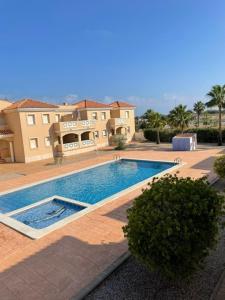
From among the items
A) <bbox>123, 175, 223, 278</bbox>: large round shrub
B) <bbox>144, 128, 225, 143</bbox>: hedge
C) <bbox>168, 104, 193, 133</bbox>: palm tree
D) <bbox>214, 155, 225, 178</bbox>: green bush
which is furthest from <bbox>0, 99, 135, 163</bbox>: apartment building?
<bbox>123, 175, 223, 278</bbox>: large round shrub

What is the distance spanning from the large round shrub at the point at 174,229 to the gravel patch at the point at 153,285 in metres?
0.73

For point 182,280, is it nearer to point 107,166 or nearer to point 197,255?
point 197,255

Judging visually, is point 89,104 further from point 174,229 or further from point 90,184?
point 174,229

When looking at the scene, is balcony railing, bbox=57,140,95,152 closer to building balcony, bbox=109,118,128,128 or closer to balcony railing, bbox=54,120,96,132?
balcony railing, bbox=54,120,96,132

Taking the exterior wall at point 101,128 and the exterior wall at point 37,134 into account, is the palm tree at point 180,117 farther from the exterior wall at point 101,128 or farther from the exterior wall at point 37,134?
the exterior wall at point 37,134

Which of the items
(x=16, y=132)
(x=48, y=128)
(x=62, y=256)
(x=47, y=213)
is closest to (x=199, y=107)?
(x=48, y=128)

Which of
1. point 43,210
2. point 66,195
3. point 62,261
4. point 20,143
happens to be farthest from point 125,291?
point 20,143

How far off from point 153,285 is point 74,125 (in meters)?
29.7

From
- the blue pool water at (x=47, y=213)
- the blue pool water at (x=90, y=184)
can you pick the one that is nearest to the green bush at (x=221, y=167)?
the blue pool water at (x=90, y=184)

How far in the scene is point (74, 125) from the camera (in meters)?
34.6

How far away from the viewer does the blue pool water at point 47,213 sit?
1305 cm

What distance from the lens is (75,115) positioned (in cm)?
3834

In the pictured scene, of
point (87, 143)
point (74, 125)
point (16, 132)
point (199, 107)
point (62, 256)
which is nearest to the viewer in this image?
point (62, 256)

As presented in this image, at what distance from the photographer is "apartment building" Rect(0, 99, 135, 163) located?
29656 millimetres
